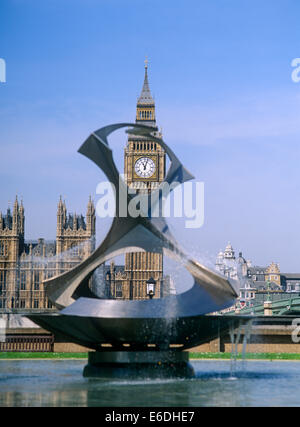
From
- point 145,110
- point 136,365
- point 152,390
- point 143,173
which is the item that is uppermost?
point 145,110

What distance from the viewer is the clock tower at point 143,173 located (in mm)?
91438

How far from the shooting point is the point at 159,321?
21.2m

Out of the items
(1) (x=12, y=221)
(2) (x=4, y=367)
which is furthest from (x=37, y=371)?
(1) (x=12, y=221)

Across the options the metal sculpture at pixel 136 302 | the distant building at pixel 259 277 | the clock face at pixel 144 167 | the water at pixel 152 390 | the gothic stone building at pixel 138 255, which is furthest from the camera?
the distant building at pixel 259 277

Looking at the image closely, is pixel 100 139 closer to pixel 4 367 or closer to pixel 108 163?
pixel 108 163

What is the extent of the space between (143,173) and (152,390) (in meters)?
75.5

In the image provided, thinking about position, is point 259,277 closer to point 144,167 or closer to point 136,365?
point 144,167

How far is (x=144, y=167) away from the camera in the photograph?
94125 mm

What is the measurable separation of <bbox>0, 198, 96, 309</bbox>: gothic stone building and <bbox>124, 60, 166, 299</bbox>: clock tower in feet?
24.3

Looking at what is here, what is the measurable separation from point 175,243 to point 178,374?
13.0 feet

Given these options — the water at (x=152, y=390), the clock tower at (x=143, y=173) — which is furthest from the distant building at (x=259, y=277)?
the water at (x=152, y=390)

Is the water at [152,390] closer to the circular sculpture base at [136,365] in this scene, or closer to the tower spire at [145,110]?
the circular sculpture base at [136,365]

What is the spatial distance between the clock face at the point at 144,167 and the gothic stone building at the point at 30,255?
938cm

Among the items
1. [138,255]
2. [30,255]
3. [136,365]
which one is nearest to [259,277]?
[138,255]
